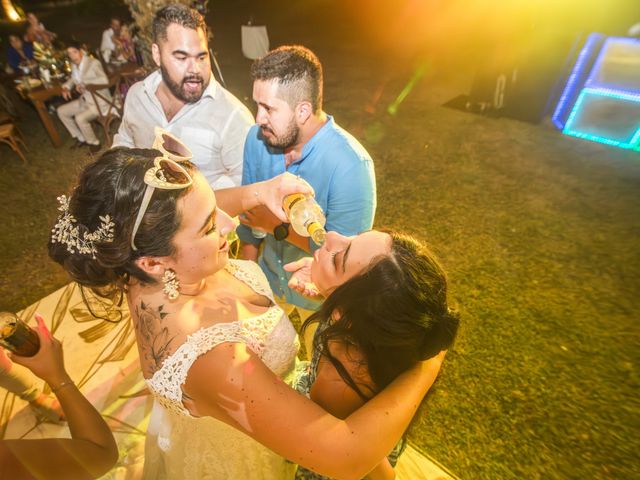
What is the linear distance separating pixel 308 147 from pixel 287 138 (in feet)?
0.65

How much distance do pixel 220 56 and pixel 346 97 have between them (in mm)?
5722

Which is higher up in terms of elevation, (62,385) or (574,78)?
(62,385)

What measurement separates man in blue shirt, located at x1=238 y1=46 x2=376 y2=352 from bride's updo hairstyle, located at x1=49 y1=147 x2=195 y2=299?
102 cm

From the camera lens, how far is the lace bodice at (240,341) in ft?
4.48

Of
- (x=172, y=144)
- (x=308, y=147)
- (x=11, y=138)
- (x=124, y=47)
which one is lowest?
(x=11, y=138)

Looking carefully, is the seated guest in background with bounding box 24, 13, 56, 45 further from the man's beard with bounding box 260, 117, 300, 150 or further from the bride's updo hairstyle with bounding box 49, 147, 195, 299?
the bride's updo hairstyle with bounding box 49, 147, 195, 299

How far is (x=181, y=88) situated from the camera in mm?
3186

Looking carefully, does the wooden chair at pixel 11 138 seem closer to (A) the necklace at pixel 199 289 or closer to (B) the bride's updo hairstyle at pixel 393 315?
(A) the necklace at pixel 199 289

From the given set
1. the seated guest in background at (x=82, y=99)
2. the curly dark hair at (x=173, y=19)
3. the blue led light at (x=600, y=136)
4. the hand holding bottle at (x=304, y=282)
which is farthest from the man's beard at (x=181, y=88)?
the blue led light at (x=600, y=136)

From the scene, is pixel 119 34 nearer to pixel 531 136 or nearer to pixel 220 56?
pixel 220 56

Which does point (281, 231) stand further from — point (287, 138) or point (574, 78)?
point (574, 78)

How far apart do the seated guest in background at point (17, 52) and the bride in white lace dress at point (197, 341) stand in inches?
383

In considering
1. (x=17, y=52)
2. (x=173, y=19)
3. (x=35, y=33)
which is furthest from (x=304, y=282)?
Answer: (x=35, y=33)

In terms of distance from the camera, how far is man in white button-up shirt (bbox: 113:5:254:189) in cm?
310
